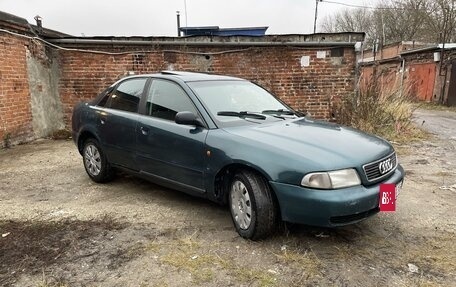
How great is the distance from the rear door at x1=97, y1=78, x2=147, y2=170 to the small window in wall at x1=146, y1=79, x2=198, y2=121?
8.8 inches

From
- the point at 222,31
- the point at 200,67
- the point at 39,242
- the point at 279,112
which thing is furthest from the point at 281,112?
the point at 222,31

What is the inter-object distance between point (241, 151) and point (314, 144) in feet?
2.01

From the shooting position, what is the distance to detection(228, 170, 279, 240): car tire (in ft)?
10.1

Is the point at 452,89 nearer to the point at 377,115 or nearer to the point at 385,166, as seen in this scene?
the point at 377,115

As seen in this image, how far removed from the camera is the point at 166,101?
4117 mm

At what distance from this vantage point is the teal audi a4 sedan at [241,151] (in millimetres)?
2906

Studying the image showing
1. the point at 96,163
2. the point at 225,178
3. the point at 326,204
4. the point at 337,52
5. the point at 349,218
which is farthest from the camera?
the point at 337,52

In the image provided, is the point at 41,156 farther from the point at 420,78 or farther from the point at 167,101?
the point at 420,78

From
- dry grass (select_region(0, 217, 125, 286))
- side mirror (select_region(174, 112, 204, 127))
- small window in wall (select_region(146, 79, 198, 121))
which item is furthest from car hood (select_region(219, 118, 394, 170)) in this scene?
dry grass (select_region(0, 217, 125, 286))

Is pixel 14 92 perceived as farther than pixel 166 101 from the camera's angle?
Yes

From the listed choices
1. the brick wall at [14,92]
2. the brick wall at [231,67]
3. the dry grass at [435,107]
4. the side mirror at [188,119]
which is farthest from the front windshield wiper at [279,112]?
the dry grass at [435,107]

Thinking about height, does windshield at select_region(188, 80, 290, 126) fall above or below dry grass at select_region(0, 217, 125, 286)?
above

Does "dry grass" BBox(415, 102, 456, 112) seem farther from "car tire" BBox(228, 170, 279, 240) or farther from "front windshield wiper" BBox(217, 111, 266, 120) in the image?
"car tire" BBox(228, 170, 279, 240)

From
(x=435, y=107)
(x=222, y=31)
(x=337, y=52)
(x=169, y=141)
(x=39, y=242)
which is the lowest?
(x=435, y=107)
